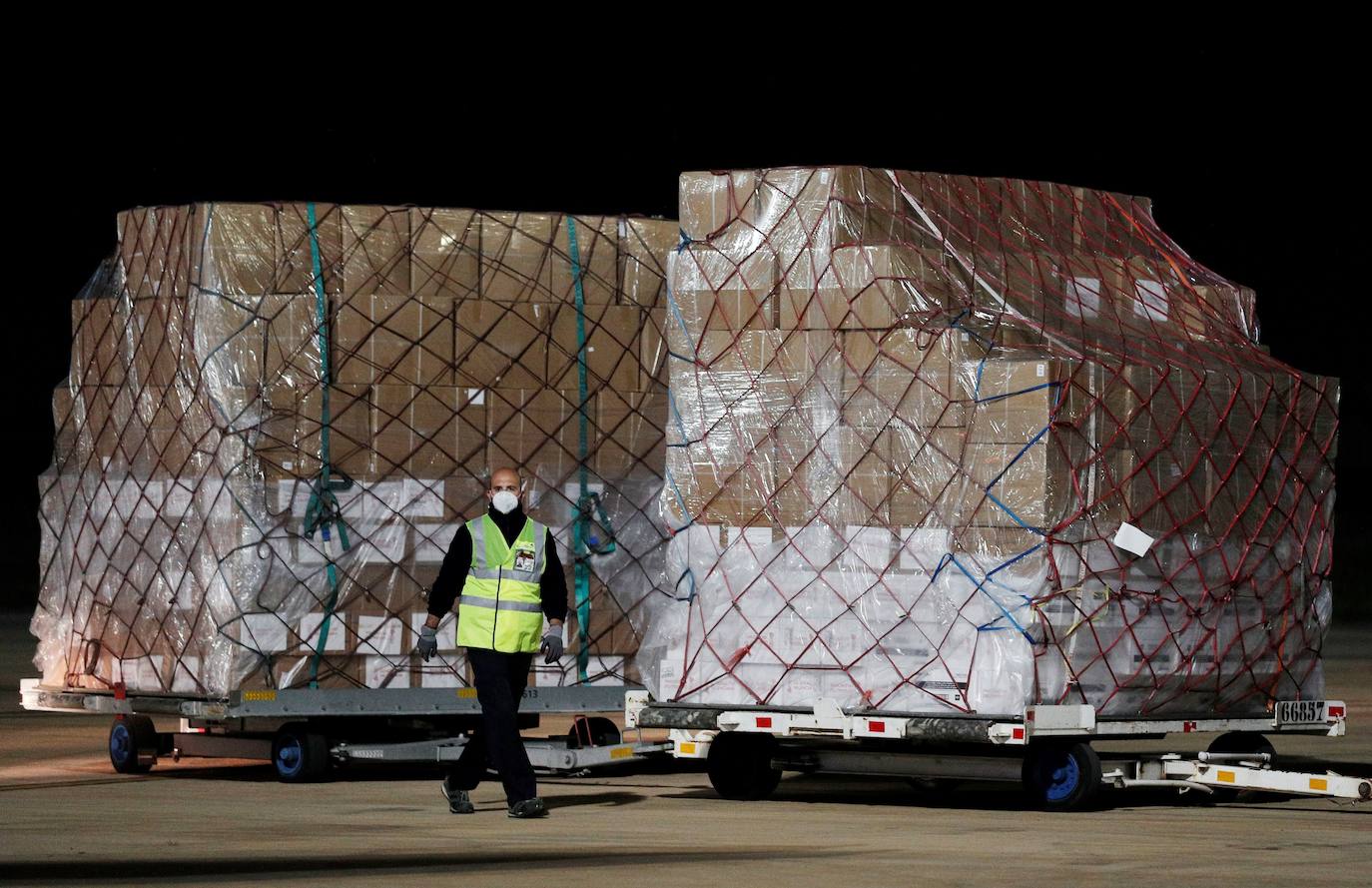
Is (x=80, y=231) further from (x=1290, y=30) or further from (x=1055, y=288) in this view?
(x=1055, y=288)

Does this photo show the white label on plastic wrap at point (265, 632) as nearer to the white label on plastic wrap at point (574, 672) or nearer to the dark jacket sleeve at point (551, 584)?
the white label on plastic wrap at point (574, 672)

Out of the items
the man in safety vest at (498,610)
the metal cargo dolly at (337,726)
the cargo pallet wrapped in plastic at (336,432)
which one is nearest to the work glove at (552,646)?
the man in safety vest at (498,610)

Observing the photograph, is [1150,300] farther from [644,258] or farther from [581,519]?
[581,519]

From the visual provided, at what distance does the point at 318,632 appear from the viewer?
13.4 metres

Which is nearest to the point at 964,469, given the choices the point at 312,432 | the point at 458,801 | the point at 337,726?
the point at 458,801

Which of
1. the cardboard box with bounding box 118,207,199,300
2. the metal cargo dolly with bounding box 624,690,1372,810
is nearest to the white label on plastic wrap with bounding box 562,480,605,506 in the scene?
the metal cargo dolly with bounding box 624,690,1372,810

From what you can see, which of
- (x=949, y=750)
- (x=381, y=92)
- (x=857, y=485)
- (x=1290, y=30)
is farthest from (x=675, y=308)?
(x=1290, y=30)

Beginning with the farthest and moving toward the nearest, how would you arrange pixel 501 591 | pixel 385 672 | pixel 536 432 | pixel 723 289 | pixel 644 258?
pixel 644 258, pixel 536 432, pixel 385 672, pixel 723 289, pixel 501 591

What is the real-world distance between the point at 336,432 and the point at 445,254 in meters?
1.30

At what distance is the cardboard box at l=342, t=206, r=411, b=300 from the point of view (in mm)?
13656

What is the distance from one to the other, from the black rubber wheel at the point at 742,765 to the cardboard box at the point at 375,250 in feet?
11.1

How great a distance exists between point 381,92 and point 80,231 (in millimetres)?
6110

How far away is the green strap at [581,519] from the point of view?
14.0 metres

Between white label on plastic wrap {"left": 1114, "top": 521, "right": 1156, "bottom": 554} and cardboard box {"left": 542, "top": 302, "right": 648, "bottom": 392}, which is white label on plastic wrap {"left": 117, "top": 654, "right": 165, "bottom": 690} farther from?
white label on plastic wrap {"left": 1114, "top": 521, "right": 1156, "bottom": 554}
